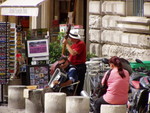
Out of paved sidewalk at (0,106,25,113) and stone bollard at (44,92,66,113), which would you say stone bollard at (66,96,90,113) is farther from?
paved sidewalk at (0,106,25,113)

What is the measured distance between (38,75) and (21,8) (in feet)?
6.73

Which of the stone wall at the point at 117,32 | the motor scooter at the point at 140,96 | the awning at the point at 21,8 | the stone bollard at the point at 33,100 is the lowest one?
the stone bollard at the point at 33,100

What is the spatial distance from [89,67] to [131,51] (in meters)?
3.09

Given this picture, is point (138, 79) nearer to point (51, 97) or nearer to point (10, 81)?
point (51, 97)

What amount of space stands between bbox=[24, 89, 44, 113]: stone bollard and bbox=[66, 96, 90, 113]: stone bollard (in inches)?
52.0

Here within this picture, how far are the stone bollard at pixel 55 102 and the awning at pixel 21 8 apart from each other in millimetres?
3388

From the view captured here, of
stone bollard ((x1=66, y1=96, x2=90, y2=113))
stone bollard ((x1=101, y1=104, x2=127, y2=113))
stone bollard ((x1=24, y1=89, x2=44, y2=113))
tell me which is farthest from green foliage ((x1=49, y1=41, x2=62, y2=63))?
stone bollard ((x1=101, y1=104, x2=127, y2=113))

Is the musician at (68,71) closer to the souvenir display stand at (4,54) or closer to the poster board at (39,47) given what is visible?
the souvenir display stand at (4,54)

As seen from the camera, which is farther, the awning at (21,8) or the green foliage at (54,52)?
the green foliage at (54,52)

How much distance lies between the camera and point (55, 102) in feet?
45.9

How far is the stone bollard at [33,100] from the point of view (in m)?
14.7

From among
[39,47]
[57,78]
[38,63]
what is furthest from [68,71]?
[38,63]

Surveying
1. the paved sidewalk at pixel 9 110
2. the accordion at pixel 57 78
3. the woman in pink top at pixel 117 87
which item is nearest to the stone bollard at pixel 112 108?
the woman in pink top at pixel 117 87

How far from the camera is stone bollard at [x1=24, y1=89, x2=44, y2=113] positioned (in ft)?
48.1
